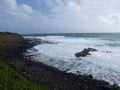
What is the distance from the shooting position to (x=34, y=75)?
1346 centimetres

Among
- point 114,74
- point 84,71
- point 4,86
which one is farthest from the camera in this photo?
point 84,71

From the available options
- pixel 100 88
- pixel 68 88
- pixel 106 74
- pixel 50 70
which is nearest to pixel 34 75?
pixel 50 70

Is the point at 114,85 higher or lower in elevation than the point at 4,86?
lower

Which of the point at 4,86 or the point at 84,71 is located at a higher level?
the point at 4,86

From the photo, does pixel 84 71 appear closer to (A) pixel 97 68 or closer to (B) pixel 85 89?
(A) pixel 97 68

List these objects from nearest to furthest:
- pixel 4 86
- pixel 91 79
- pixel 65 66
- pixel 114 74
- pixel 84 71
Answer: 1. pixel 4 86
2. pixel 91 79
3. pixel 114 74
4. pixel 84 71
5. pixel 65 66

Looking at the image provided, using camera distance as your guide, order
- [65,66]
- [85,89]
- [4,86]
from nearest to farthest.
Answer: [4,86] → [85,89] → [65,66]

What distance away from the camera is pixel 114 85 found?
11516 millimetres

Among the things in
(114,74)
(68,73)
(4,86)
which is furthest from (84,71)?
(4,86)

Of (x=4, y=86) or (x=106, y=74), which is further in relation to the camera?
(x=106, y=74)

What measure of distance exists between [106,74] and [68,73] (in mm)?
3356

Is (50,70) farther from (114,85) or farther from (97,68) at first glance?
(114,85)

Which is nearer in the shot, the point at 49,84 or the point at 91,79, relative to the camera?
the point at 49,84

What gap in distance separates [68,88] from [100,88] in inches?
89.2
